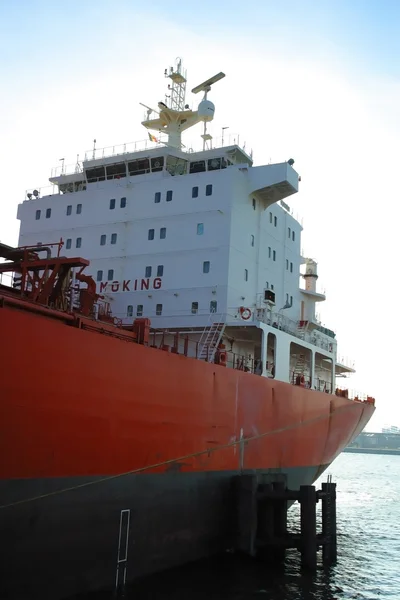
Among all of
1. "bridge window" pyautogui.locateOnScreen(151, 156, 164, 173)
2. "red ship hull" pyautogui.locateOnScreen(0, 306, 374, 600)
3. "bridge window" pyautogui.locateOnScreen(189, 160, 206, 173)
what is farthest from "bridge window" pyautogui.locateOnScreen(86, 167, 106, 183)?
"red ship hull" pyautogui.locateOnScreen(0, 306, 374, 600)

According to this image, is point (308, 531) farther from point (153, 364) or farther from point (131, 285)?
point (131, 285)

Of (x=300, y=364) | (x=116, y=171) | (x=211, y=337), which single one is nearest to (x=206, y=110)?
(x=116, y=171)

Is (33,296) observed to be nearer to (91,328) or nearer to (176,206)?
(91,328)

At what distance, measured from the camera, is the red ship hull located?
8.28 meters

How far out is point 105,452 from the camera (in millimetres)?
9703

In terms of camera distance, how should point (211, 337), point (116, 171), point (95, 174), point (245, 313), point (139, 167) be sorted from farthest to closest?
point (95, 174), point (116, 171), point (139, 167), point (245, 313), point (211, 337)

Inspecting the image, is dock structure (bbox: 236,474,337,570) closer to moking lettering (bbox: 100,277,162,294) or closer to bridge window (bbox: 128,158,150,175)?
moking lettering (bbox: 100,277,162,294)

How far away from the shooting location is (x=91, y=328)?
400 inches

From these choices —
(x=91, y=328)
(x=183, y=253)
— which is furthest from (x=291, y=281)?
(x=91, y=328)

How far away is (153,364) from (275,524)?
18.4 ft

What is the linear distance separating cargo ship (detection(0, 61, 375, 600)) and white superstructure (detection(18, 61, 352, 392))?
6 cm

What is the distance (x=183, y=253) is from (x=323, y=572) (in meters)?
8.99

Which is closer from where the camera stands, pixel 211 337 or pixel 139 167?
pixel 211 337

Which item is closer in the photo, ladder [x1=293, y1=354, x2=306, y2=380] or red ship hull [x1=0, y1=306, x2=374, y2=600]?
red ship hull [x1=0, y1=306, x2=374, y2=600]
